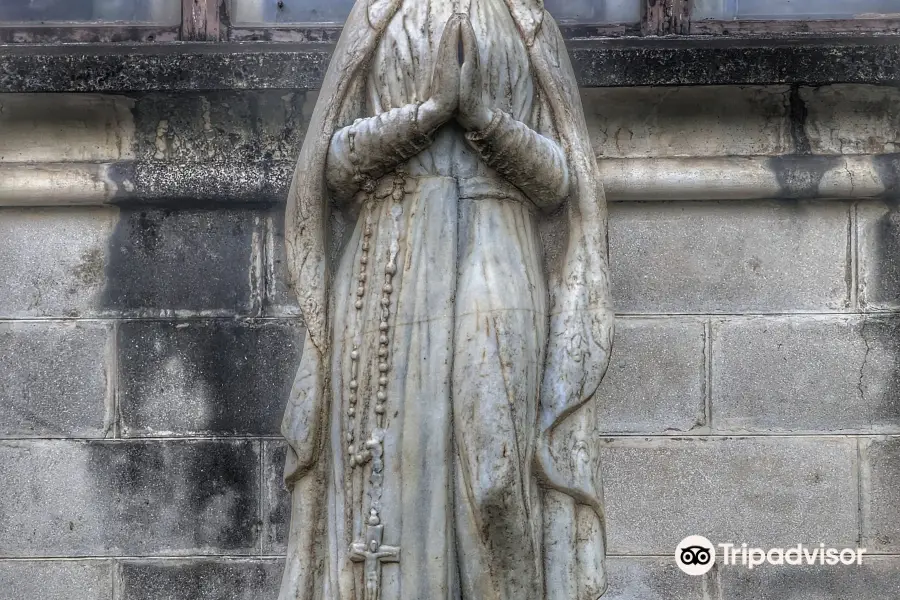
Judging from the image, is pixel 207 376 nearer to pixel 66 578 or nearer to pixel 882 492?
pixel 66 578

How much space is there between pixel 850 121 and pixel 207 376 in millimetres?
2879

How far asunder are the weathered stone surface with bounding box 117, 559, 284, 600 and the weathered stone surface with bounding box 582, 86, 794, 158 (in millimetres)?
2249

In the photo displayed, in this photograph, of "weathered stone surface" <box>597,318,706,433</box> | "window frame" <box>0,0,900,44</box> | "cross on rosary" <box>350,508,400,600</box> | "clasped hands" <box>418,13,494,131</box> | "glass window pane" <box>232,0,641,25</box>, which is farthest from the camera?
"glass window pane" <box>232,0,641,25</box>

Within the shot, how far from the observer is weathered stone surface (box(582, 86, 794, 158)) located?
6.08m

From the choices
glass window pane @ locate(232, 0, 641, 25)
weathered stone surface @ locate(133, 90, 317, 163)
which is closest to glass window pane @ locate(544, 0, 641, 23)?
glass window pane @ locate(232, 0, 641, 25)

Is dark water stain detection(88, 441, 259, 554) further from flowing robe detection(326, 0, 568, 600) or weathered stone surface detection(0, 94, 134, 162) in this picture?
flowing robe detection(326, 0, 568, 600)

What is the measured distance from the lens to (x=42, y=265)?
618 cm

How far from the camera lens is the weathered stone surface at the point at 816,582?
19.8 feet

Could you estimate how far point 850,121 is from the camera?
241 inches

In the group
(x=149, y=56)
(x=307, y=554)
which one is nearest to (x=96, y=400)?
(x=149, y=56)

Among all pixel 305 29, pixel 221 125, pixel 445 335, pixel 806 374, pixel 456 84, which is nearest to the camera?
pixel 456 84

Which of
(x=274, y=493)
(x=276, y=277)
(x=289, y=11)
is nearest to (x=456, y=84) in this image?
(x=276, y=277)

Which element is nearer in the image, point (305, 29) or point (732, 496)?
point (732, 496)

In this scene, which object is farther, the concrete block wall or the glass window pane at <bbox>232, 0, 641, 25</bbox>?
the glass window pane at <bbox>232, 0, 641, 25</bbox>
